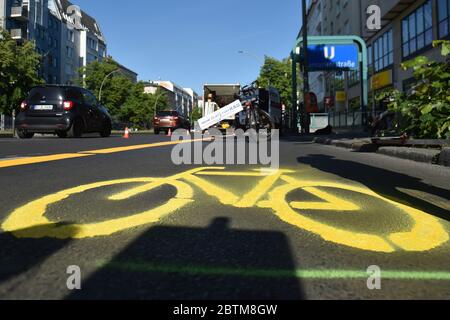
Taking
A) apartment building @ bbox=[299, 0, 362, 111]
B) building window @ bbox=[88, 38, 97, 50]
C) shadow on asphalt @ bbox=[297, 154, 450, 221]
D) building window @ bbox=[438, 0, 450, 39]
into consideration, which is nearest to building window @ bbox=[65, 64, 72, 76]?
building window @ bbox=[88, 38, 97, 50]

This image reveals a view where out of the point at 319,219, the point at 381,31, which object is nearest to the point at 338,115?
the point at 381,31

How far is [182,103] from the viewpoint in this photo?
17025 centimetres

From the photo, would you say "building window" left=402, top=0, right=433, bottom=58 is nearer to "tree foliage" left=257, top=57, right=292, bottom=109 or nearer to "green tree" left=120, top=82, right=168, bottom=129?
"tree foliage" left=257, top=57, right=292, bottom=109

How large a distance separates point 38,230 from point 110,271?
0.86 metres

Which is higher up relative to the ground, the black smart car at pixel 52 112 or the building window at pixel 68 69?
the building window at pixel 68 69

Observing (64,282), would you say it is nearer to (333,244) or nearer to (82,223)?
(82,223)

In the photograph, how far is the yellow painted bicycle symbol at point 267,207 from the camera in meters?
2.38

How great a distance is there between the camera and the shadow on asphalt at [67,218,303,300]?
5.32ft

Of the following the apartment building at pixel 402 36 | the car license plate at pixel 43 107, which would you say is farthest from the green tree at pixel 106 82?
the car license plate at pixel 43 107

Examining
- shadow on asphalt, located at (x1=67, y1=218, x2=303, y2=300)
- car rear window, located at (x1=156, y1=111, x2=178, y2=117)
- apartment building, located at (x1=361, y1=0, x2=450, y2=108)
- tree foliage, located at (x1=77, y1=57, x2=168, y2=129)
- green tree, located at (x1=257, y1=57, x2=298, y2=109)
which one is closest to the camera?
shadow on asphalt, located at (x1=67, y1=218, x2=303, y2=300)

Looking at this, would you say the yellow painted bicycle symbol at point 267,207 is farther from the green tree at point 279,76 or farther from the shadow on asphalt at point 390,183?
the green tree at point 279,76

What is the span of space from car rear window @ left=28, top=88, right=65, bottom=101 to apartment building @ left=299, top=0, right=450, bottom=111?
11734 millimetres

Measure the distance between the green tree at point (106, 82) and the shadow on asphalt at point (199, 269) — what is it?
206 feet

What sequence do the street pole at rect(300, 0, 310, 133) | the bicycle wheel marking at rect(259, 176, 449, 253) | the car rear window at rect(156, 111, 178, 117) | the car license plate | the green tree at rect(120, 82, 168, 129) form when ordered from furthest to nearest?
the green tree at rect(120, 82, 168, 129)
the car rear window at rect(156, 111, 178, 117)
the street pole at rect(300, 0, 310, 133)
the car license plate
the bicycle wheel marking at rect(259, 176, 449, 253)
